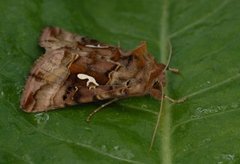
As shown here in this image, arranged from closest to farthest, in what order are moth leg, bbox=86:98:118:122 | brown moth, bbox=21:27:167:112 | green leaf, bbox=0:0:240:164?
green leaf, bbox=0:0:240:164
moth leg, bbox=86:98:118:122
brown moth, bbox=21:27:167:112

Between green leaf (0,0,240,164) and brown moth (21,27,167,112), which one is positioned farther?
brown moth (21,27,167,112)

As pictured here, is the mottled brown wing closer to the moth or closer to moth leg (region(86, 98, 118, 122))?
the moth

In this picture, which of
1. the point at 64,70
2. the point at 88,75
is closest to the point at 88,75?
the point at 88,75

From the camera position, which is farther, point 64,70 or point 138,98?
point 64,70

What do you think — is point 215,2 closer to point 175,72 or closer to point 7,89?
point 175,72

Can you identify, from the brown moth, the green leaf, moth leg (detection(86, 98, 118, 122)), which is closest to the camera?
the green leaf

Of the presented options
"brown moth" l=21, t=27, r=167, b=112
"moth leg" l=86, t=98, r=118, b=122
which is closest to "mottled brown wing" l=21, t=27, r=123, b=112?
"brown moth" l=21, t=27, r=167, b=112

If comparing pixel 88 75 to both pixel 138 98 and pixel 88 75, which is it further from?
pixel 138 98
